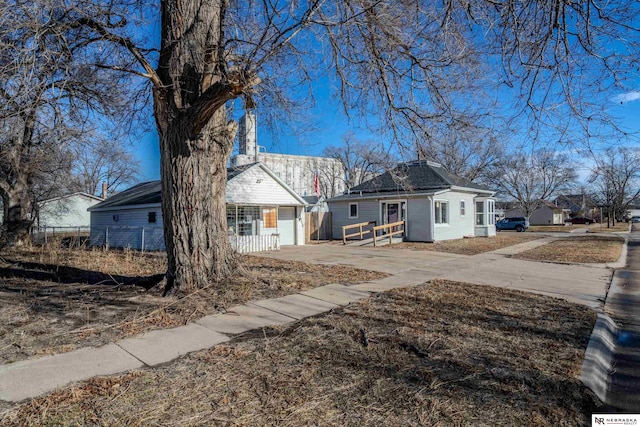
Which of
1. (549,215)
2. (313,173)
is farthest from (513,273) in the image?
(549,215)

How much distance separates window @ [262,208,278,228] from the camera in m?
18.8

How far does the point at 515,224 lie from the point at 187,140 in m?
41.8

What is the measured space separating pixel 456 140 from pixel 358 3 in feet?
9.35

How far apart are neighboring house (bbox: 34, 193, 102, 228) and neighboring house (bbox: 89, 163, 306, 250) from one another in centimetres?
1596

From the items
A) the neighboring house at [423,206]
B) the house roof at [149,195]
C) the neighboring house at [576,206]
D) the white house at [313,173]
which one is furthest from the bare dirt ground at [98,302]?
the neighboring house at [576,206]

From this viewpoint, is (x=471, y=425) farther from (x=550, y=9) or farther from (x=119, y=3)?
(x=119, y=3)

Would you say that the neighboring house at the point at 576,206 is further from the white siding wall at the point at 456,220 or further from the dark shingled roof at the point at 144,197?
the dark shingled roof at the point at 144,197

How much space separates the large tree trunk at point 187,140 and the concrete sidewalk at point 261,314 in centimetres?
130

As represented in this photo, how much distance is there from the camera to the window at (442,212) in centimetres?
2147

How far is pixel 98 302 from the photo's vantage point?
19.3 feet

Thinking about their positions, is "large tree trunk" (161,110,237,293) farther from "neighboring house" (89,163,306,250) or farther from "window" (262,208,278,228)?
"window" (262,208,278,228)

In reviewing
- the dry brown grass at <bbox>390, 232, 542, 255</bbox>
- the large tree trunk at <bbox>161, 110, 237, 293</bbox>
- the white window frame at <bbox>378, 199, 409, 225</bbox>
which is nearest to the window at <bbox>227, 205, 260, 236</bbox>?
the dry brown grass at <bbox>390, 232, 542, 255</bbox>

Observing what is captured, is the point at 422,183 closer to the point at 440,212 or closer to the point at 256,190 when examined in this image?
the point at 440,212

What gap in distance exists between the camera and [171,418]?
2.63m
